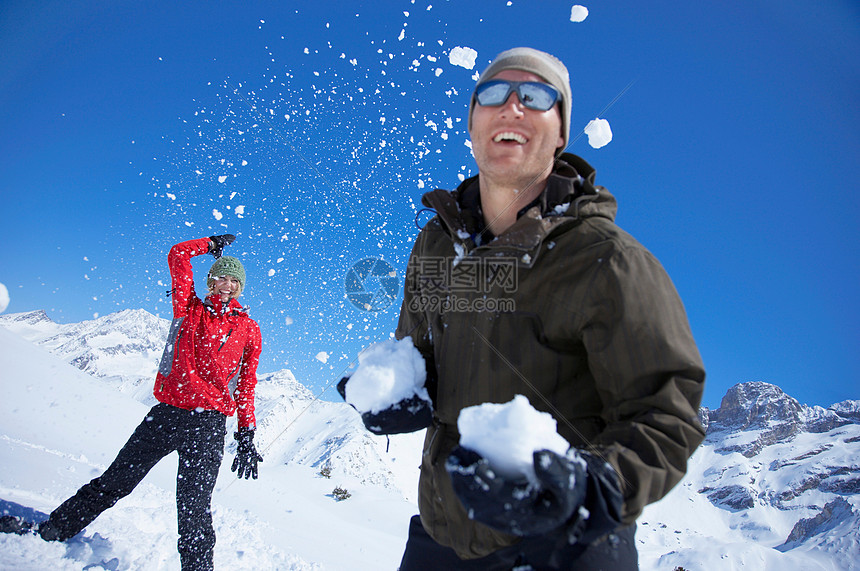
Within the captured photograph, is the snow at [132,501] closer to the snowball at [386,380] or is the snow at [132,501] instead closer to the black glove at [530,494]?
the snowball at [386,380]

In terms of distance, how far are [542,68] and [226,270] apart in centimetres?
365

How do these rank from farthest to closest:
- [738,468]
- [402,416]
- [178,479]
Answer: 1. [738,468]
2. [178,479]
3. [402,416]

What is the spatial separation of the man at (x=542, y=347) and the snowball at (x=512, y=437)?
0.08ft

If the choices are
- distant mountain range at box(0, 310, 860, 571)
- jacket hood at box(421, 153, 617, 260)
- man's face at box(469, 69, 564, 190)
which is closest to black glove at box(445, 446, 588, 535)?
jacket hood at box(421, 153, 617, 260)

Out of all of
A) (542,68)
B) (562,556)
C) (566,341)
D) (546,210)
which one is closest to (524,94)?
(542,68)

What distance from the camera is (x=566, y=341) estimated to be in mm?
1166

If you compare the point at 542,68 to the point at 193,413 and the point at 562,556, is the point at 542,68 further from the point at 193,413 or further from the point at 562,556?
the point at 193,413

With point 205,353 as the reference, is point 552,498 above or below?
below

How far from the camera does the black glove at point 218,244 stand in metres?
4.55

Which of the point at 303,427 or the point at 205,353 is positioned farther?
the point at 303,427

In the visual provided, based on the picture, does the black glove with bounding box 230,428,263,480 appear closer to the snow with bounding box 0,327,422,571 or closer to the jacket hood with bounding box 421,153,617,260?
the snow with bounding box 0,327,422,571

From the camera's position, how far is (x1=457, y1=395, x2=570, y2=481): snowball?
2.66ft

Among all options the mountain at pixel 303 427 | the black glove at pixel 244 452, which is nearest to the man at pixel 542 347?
the black glove at pixel 244 452

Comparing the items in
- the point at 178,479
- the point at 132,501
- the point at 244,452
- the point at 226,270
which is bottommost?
the point at 132,501
